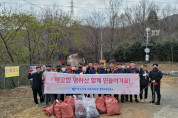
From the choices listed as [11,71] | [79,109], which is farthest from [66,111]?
[11,71]

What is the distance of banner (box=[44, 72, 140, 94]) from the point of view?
19.9ft

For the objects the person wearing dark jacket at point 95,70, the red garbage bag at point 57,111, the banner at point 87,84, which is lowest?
the red garbage bag at point 57,111

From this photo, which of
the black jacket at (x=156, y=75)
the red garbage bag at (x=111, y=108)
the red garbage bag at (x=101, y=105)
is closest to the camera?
the red garbage bag at (x=111, y=108)

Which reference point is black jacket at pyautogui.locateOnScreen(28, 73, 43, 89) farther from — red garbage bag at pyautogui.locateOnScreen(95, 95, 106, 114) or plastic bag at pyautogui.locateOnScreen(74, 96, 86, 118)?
A: red garbage bag at pyautogui.locateOnScreen(95, 95, 106, 114)

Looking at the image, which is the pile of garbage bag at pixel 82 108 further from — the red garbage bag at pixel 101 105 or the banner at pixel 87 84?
the banner at pixel 87 84

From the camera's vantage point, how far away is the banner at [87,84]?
605cm

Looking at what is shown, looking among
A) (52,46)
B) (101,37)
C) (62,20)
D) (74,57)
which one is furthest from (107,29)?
(52,46)

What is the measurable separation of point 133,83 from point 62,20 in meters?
10.8

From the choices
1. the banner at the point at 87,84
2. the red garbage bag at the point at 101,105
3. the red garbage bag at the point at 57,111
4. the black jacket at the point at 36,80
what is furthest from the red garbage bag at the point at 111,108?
the black jacket at the point at 36,80

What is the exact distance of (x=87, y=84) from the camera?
6094mm

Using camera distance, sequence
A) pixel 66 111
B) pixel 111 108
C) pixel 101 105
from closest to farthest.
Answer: pixel 66 111
pixel 111 108
pixel 101 105

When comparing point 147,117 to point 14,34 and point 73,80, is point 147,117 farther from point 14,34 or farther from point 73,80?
point 14,34

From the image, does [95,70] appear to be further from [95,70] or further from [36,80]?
[36,80]

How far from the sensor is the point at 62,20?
1487cm
